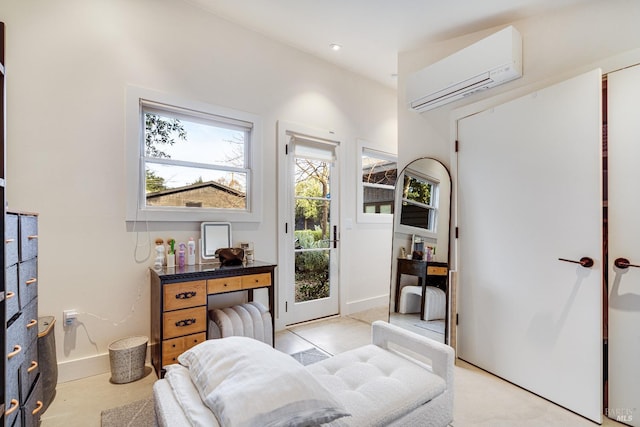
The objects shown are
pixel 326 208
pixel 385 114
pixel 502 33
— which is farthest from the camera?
pixel 385 114

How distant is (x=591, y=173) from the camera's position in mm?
1939

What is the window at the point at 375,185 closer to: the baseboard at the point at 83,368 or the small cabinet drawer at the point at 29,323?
the baseboard at the point at 83,368

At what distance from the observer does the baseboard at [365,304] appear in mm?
4024

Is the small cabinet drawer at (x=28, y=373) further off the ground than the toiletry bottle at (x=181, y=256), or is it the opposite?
the toiletry bottle at (x=181, y=256)

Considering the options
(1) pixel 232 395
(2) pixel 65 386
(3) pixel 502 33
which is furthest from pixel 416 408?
(3) pixel 502 33

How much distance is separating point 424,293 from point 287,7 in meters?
2.89

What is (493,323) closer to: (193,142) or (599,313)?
(599,313)

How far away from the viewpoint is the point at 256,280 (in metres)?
2.74

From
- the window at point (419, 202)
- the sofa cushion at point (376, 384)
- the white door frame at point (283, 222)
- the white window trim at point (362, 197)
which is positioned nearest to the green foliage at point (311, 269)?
the white door frame at point (283, 222)

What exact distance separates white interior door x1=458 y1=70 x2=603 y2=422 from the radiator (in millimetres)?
1697

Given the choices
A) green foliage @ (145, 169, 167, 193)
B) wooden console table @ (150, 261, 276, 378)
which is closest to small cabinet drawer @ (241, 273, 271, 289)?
wooden console table @ (150, 261, 276, 378)

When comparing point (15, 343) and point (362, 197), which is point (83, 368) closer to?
point (15, 343)

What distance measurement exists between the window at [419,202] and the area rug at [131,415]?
2534mm

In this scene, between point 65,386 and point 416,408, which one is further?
point 65,386
